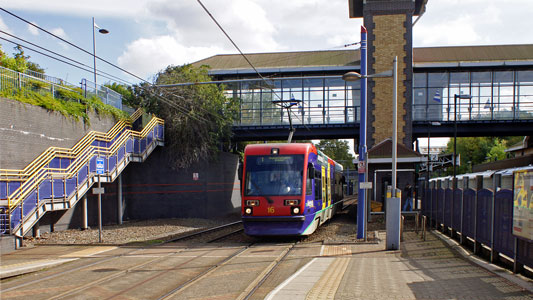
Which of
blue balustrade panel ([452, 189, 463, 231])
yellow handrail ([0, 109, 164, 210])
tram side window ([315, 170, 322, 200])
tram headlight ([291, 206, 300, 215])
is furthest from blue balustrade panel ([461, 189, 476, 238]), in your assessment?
yellow handrail ([0, 109, 164, 210])

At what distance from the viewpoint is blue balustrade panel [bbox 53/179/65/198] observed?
17312mm

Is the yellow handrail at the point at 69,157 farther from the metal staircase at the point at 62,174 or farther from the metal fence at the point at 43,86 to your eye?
the metal fence at the point at 43,86

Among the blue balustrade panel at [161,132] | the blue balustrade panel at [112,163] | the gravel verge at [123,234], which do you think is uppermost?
the blue balustrade panel at [161,132]

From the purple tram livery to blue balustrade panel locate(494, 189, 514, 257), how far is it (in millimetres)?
6121

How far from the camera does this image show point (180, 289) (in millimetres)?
8508

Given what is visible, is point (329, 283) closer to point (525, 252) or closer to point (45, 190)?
point (525, 252)

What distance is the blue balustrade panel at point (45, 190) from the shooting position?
16.5 meters

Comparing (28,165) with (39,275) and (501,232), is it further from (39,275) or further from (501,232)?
(501,232)

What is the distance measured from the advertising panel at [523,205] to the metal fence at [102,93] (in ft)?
65.3

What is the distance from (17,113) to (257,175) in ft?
30.2

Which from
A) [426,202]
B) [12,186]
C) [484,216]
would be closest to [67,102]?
[12,186]

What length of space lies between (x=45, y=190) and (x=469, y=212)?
552 inches

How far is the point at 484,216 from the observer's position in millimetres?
11461

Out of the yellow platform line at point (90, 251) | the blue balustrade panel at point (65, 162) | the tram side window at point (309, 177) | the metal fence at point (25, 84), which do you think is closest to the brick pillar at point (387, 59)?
the tram side window at point (309, 177)
